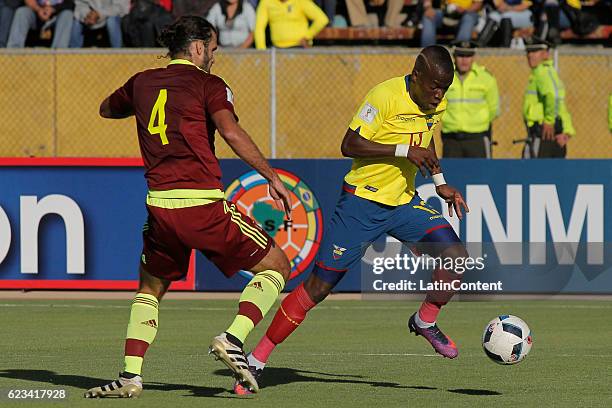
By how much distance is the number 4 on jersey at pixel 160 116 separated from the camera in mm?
8547

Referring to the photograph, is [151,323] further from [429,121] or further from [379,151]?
[429,121]

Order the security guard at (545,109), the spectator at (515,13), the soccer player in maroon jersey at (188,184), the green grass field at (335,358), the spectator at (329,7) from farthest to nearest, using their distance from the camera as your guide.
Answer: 1. the spectator at (329,7)
2. the spectator at (515,13)
3. the security guard at (545,109)
4. the green grass field at (335,358)
5. the soccer player in maroon jersey at (188,184)

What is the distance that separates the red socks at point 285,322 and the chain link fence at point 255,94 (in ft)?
37.8

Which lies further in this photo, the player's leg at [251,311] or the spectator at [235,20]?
the spectator at [235,20]

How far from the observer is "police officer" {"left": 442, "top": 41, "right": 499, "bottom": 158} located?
18.5 metres

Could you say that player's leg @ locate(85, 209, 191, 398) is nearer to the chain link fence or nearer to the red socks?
the red socks

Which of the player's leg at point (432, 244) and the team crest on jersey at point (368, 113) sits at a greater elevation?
the team crest on jersey at point (368, 113)

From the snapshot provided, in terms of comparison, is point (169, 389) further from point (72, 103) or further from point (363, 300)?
point (72, 103)

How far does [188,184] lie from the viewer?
28.2ft

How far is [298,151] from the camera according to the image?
21.4 meters

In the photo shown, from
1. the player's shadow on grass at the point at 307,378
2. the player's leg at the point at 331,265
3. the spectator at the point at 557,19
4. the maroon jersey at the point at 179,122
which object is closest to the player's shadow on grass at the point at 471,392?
the player's shadow on grass at the point at 307,378

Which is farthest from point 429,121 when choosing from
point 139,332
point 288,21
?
point 288,21

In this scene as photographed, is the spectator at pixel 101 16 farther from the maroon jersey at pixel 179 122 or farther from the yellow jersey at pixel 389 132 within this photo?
the maroon jersey at pixel 179 122

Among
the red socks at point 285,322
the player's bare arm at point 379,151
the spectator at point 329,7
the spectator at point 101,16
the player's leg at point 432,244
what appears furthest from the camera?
the spectator at point 329,7
